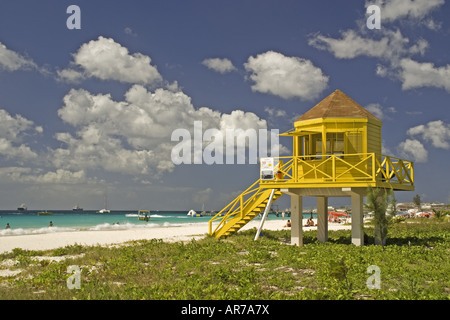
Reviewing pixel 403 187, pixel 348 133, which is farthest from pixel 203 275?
pixel 403 187

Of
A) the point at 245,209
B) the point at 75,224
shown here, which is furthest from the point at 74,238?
the point at 75,224

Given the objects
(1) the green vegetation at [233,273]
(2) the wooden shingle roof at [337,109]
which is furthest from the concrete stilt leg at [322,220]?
(2) the wooden shingle roof at [337,109]

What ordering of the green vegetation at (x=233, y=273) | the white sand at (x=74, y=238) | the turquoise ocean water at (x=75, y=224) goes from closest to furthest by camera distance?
the green vegetation at (x=233, y=273) → the white sand at (x=74, y=238) → the turquoise ocean water at (x=75, y=224)

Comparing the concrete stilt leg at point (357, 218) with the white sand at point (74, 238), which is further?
the white sand at point (74, 238)

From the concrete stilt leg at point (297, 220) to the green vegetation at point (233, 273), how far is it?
1658 mm

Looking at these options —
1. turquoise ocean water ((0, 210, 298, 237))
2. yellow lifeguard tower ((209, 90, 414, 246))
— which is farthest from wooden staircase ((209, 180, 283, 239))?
turquoise ocean water ((0, 210, 298, 237))

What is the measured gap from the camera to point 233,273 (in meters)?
14.8

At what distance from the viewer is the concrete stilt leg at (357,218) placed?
21625mm

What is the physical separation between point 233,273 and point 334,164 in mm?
9111

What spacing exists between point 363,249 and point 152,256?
966cm

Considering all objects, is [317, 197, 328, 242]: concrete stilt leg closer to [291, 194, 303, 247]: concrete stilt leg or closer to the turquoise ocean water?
[291, 194, 303, 247]: concrete stilt leg

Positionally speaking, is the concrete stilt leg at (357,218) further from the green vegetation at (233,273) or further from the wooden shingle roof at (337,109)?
the wooden shingle roof at (337,109)

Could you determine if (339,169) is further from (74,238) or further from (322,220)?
(74,238)

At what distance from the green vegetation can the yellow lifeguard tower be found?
299cm
